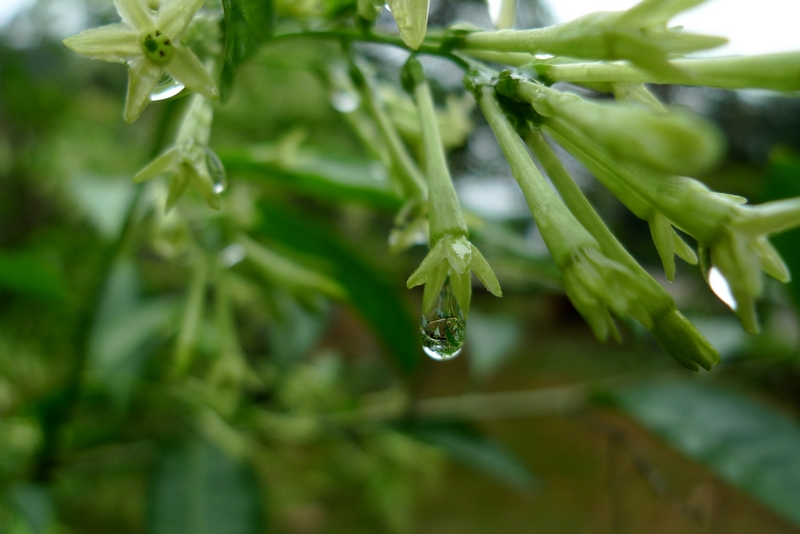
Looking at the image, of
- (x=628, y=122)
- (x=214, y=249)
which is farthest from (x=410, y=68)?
(x=214, y=249)

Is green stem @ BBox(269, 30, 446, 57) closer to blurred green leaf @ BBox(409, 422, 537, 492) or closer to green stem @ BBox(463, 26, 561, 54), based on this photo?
green stem @ BBox(463, 26, 561, 54)

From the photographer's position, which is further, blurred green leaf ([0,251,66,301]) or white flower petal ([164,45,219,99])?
blurred green leaf ([0,251,66,301])

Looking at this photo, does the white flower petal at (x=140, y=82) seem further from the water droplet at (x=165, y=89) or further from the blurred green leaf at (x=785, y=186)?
the blurred green leaf at (x=785, y=186)

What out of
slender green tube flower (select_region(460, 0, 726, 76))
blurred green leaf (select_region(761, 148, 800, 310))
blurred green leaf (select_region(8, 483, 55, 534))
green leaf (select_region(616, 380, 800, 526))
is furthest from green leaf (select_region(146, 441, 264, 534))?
blurred green leaf (select_region(761, 148, 800, 310))

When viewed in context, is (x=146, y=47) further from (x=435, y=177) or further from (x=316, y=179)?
(x=316, y=179)

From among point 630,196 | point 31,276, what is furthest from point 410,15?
point 31,276

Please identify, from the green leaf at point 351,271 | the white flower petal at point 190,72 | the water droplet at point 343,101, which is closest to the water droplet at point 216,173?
the white flower petal at point 190,72

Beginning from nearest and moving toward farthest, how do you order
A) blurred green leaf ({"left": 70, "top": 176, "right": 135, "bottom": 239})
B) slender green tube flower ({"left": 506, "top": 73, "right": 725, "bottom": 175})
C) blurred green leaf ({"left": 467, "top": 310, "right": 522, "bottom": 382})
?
slender green tube flower ({"left": 506, "top": 73, "right": 725, "bottom": 175})
blurred green leaf ({"left": 70, "top": 176, "right": 135, "bottom": 239})
blurred green leaf ({"left": 467, "top": 310, "right": 522, "bottom": 382})
